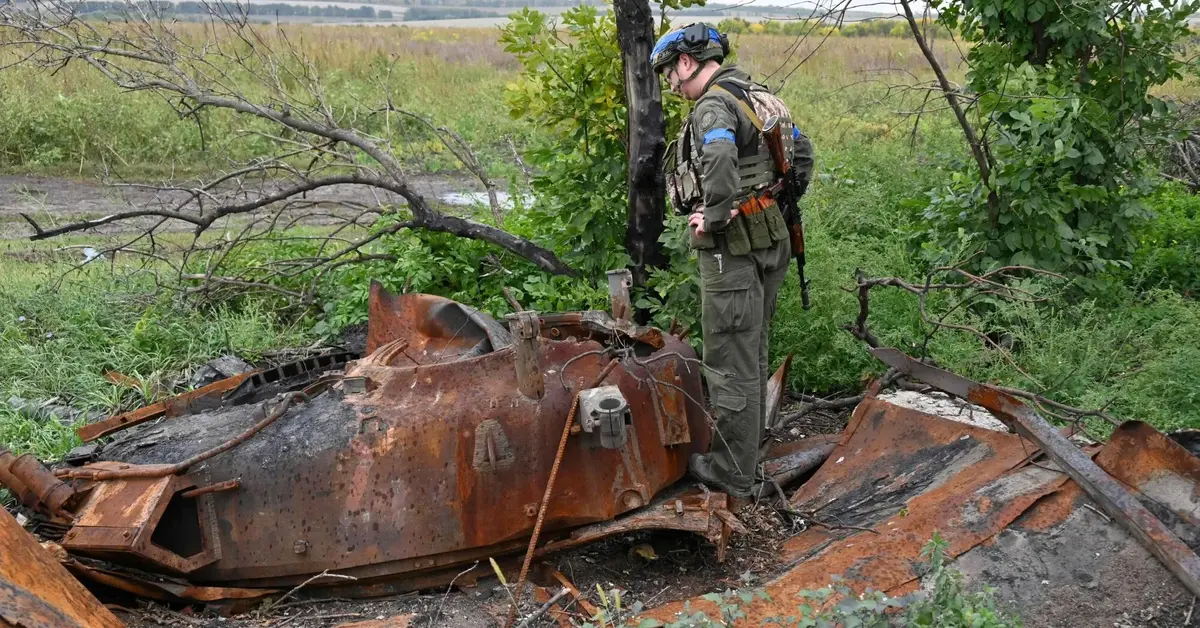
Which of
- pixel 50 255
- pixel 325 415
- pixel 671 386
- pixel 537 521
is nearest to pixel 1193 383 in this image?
pixel 671 386

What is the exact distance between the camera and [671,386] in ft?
12.8

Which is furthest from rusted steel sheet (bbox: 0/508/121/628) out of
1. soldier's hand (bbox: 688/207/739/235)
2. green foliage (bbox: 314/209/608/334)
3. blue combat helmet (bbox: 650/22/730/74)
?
green foliage (bbox: 314/209/608/334)

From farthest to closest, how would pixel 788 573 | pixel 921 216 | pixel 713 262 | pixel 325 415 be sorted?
pixel 921 216, pixel 713 262, pixel 325 415, pixel 788 573

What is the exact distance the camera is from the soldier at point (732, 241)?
4.06 m

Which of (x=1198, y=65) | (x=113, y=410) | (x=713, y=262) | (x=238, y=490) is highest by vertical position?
(x=1198, y=65)

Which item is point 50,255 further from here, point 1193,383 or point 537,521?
point 1193,383

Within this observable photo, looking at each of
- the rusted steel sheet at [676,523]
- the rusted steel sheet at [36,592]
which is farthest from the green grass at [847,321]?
the rusted steel sheet at [36,592]

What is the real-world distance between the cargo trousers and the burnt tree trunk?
1.62 metres

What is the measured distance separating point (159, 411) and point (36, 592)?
6.69 feet

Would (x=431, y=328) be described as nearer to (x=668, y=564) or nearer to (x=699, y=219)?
A: (x=699, y=219)

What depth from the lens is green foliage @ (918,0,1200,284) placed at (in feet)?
19.1

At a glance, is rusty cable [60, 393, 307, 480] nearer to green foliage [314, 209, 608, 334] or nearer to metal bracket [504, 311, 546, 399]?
metal bracket [504, 311, 546, 399]

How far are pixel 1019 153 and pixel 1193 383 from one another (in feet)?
5.79

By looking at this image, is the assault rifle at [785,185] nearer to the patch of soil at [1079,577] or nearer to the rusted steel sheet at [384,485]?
the rusted steel sheet at [384,485]
